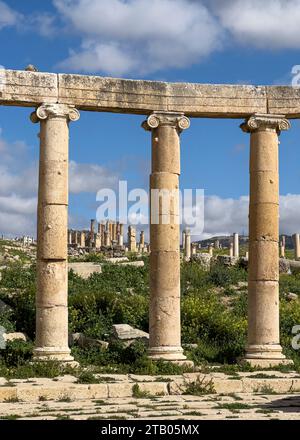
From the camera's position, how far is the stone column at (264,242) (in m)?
27.3

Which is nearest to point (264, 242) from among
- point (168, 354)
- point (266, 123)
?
point (266, 123)

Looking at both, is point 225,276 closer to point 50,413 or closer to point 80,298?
point 80,298

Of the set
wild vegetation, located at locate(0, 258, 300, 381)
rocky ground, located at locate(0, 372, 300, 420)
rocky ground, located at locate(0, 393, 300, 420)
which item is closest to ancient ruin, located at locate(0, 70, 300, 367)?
wild vegetation, located at locate(0, 258, 300, 381)

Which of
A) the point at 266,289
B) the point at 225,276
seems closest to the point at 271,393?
the point at 266,289

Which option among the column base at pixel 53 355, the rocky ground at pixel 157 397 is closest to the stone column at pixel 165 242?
the rocky ground at pixel 157 397

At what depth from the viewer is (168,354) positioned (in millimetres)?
26375

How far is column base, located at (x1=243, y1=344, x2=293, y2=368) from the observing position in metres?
26.7

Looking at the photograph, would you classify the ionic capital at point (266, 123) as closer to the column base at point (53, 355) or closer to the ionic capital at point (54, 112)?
the ionic capital at point (54, 112)

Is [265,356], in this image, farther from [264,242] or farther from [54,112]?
[54,112]

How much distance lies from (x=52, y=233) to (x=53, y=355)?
13.5 feet

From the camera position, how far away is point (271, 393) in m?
23.0

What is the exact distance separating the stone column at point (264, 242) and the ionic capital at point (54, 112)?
6.55 meters
